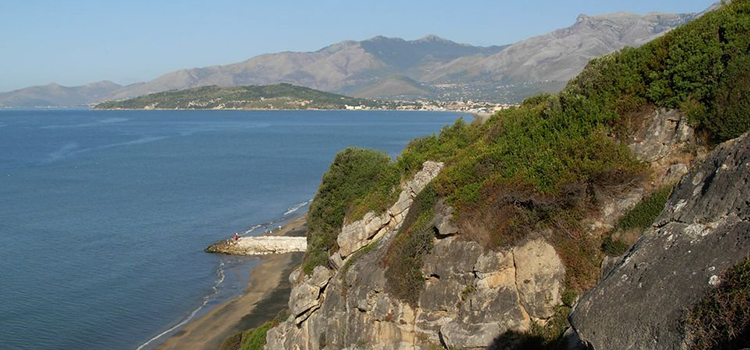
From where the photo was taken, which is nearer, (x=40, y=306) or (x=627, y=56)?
(x=627, y=56)

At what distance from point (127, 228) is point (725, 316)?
2167 inches

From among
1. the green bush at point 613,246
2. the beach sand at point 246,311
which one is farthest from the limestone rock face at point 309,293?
the beach sand at point 246,311

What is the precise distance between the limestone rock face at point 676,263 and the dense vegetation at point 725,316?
114 millimetres

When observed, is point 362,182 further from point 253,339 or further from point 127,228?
point 127,228

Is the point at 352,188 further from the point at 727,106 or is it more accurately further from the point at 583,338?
the point at 583,338

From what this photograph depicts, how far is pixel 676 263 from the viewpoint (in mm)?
6613

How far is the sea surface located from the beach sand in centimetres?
94

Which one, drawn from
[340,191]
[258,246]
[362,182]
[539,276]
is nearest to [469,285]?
[539,276]

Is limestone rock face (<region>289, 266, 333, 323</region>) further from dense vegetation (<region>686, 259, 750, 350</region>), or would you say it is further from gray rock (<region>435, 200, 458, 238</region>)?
dense vegetation (<region>686, 259, 750, 350</region>)

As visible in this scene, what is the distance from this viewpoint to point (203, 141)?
13538 centimetres

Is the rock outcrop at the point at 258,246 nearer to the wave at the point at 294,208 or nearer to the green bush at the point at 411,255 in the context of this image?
the wave at the point at 294,208

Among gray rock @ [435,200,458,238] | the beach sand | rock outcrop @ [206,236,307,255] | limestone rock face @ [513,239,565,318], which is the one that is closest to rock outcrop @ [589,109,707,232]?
limestone rock face @ [513,239,565,318]

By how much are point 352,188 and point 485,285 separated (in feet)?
40.7

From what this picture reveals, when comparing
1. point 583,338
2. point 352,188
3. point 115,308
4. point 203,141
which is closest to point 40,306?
point 115,308
